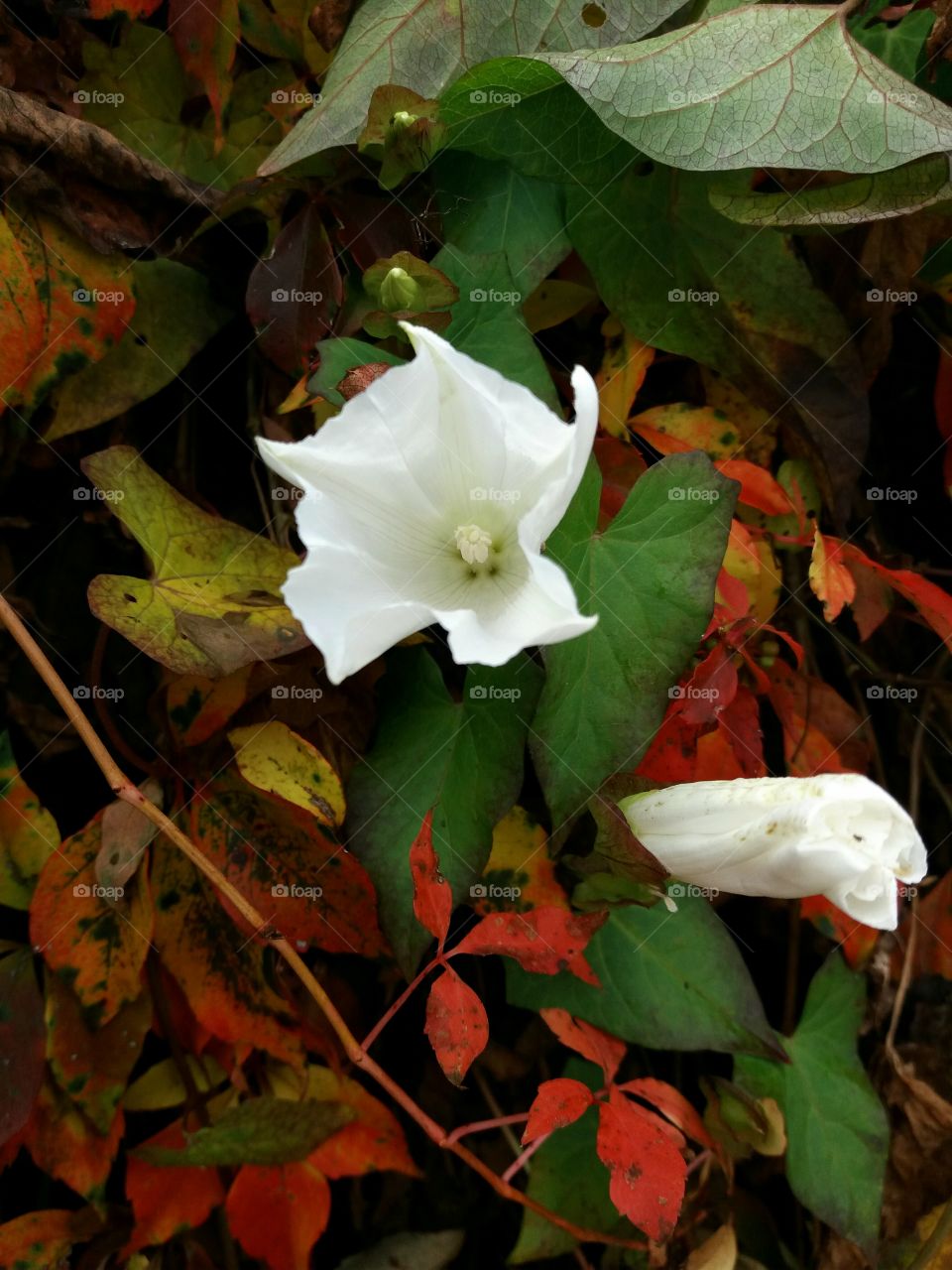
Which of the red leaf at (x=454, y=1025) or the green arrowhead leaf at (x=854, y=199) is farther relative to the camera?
the green arrowhead leaf at (x=854, y=199)

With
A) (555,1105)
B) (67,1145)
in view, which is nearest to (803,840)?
(555,1105)

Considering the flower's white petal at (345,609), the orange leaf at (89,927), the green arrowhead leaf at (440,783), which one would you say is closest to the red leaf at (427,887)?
the green arrowhead leaf at (440,783)

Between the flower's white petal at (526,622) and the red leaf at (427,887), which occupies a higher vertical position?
the flower's white petal at (526,622)

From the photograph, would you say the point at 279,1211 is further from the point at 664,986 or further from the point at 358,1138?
the point at 664,986

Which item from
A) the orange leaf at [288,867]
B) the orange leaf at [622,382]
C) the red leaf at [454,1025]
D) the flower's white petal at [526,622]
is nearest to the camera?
the flower's white petal at [526,622]

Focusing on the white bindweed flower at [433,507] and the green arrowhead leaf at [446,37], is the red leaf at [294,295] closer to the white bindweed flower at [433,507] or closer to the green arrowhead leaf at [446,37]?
the green arrowhead leaf at [446,37]

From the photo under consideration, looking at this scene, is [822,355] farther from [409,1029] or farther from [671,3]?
[409,1029]

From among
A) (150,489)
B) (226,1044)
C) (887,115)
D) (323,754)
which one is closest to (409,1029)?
(226,1044)
